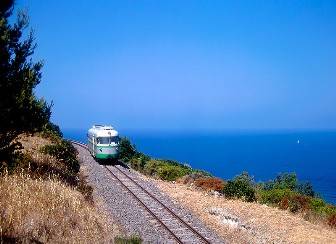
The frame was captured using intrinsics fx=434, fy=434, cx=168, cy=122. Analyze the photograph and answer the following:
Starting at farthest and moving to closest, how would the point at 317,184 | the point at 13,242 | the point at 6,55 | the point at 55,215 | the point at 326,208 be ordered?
the point at 317,184 → the point at 326,208 → the point at 6,55 → the point at 55,215 → the point at 13,242

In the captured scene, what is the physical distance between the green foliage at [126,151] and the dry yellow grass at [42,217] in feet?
97.8

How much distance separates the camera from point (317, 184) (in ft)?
415

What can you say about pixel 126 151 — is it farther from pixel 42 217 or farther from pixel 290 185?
pixel 42 217

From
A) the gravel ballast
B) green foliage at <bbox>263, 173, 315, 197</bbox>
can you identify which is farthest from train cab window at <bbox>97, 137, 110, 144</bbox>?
green foliage at <bbox>263, 173, 315, 197</bbox>

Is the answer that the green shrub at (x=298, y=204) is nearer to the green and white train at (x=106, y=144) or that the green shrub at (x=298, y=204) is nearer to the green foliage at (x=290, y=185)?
the green foliage at (x=290, y=185)

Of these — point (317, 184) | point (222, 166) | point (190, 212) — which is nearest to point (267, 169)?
point (222, 166)

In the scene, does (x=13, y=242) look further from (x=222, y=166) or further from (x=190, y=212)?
(x=222, y=166)

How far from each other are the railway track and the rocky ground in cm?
139

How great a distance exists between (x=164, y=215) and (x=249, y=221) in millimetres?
4368

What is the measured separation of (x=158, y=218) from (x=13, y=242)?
10.4m

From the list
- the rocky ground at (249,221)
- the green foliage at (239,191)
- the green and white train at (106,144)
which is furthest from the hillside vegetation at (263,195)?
the green and white train at (106,144)

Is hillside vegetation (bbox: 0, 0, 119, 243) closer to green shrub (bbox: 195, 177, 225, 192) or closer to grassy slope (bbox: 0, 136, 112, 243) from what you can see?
grassy slope (bbox: 0, 136, 112, 243)

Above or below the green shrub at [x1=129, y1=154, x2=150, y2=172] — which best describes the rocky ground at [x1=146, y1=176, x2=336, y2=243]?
below

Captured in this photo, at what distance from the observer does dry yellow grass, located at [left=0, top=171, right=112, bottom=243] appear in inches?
377
